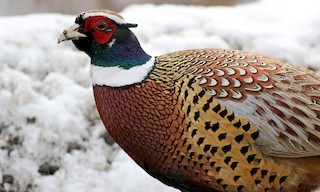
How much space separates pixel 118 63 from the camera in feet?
11.1

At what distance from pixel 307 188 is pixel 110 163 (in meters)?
1.42

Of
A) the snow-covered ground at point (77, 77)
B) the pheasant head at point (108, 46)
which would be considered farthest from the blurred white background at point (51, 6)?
the pheasant head at point (108, 46)

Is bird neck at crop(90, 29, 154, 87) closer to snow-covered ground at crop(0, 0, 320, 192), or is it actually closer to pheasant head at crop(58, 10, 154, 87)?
pheasant head at crop(58, 10, 154, 87)

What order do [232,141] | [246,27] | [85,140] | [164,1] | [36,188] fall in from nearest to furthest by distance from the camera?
[232,141] < [36,188] < [85,140] < [246,27] < [164,1]

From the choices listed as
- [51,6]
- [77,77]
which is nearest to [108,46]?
[77,77]

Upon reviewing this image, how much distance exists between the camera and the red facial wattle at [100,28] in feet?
10.9

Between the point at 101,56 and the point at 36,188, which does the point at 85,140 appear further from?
the point at 101,56

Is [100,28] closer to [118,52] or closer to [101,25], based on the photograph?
[101,25]

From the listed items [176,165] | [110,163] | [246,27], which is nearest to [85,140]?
[110,163]

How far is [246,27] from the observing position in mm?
5539

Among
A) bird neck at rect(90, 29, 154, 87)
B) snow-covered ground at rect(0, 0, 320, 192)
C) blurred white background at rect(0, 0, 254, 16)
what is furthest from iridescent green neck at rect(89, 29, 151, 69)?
blurred white background at rect(0, 0, 254, 16)

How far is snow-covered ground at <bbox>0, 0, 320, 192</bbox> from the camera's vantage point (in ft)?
13.3

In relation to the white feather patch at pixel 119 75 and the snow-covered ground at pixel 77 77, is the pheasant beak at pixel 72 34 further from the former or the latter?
the snow-covered ground at pixel 77 77

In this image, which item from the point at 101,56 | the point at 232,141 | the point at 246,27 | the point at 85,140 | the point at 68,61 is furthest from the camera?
the point at 246,27
